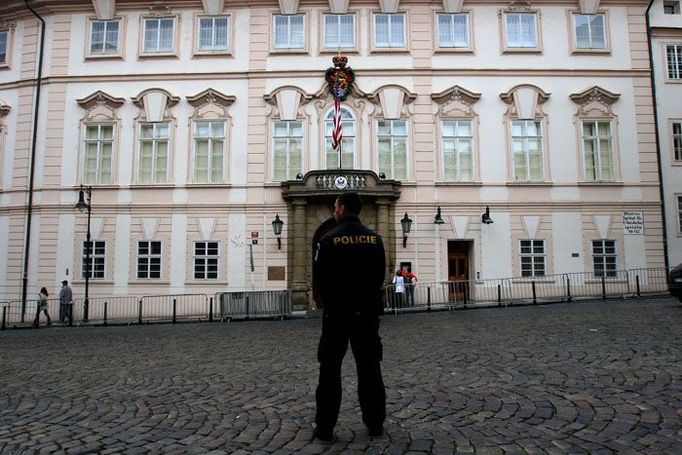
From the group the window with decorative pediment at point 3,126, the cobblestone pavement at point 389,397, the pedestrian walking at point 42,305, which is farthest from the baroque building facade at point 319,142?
the cobblestone pavement at point 389,397

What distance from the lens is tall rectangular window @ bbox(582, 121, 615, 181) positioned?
23062mm

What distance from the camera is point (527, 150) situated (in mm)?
23078

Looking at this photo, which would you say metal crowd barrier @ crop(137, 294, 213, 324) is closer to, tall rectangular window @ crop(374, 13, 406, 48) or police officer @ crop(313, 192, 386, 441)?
tall rectangular window @ crop(374, 13, 406, 48)

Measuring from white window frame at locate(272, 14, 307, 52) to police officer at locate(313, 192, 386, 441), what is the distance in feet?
67.8

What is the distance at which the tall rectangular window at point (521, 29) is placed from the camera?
23.6 m

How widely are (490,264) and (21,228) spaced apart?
21482 mm

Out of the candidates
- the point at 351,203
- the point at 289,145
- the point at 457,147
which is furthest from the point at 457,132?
the point at 351,203

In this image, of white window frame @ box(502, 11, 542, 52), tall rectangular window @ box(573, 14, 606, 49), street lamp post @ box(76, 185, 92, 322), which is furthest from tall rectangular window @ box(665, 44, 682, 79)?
street lamp post @ box(76, 185, 92, 322)

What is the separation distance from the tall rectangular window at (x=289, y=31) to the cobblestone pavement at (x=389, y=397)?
16.8 m

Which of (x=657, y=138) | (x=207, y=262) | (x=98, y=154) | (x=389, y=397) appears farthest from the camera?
(x=98, y=154)

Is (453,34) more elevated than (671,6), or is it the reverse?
(671,6)

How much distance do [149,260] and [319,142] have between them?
9.32 m

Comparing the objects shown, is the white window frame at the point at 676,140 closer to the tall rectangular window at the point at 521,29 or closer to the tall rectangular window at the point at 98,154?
the tall rectangular window at the point at 521,29

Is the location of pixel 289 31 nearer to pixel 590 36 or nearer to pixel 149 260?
pixel 149 260
